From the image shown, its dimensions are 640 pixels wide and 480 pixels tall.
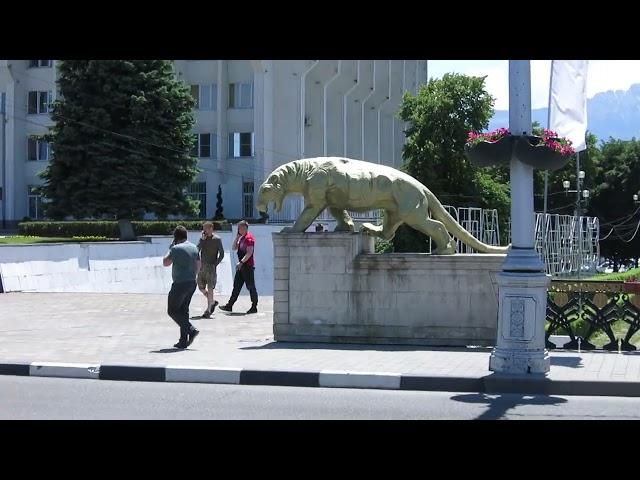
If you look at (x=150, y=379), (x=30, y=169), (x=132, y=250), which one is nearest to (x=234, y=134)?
(x=30, y=169)

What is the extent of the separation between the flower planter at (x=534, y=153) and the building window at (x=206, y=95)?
43425 mm

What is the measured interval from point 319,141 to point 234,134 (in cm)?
483

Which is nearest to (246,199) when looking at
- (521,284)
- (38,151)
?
(38,151)

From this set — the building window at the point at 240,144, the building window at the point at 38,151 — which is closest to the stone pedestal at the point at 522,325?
the building window at the point at 240,144

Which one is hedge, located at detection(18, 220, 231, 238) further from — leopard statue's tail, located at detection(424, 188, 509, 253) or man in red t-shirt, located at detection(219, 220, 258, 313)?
leopard statue's tail, located at detection(424, 188, 509, 253)

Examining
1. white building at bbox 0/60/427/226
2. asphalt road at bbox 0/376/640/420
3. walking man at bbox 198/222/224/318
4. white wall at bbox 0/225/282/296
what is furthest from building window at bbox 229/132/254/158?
asphalt road at bbox 0/376/640/420

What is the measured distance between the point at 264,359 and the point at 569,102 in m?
15.8

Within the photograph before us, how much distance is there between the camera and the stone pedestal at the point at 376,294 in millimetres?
13133

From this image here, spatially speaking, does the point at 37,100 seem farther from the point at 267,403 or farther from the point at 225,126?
the point at 267,403

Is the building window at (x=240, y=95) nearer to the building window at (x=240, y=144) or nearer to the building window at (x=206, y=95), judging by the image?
the building window at (x=206, y=95)

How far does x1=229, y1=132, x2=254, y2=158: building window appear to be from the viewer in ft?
173

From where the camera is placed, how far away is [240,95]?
52.7 m

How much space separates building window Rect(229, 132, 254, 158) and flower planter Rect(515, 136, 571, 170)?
42502 millimetres

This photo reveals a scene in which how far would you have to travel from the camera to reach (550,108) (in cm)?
2508
